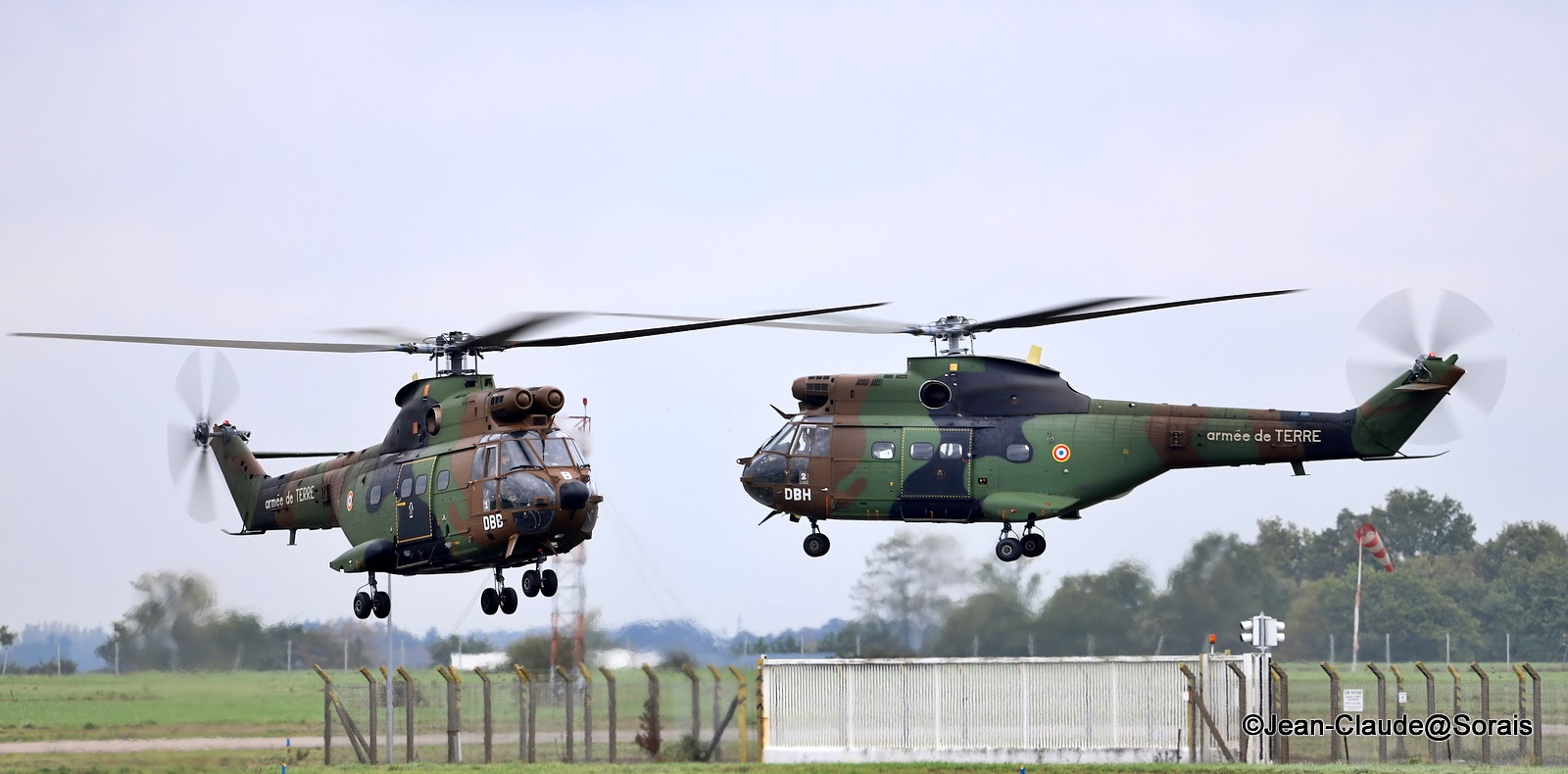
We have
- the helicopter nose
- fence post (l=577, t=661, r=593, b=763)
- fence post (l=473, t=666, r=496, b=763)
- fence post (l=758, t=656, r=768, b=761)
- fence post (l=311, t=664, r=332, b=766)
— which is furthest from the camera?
fence post (l=311, t=664, r=332, b=766)

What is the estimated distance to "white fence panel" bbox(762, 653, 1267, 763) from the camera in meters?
45.4

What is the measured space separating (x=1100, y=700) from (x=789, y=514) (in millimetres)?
7778

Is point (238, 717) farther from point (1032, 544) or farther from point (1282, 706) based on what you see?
point (1282, 706)

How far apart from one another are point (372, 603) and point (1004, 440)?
40.7 feet

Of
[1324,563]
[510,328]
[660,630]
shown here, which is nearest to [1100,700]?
[660,630]

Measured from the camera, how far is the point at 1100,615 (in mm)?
52969

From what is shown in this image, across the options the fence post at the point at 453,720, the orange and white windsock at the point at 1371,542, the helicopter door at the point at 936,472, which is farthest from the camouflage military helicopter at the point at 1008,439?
the orange and white windsock at the point at 1371,542

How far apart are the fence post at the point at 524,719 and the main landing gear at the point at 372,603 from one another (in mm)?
6166

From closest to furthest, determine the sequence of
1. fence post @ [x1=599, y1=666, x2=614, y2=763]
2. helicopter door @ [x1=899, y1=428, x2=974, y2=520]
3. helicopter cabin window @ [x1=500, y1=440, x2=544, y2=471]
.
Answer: helicopter cabin window @ [x1=500, y1=440, x2=544, y2=471] < helicopter door @ [x1=899, y1=428, x2=974, y2=520] < fence post @ [x1=599, y1=666, x2=614, y2=763]

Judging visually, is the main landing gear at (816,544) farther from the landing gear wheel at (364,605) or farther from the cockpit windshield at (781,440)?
the landing gear wheel at (364,605)

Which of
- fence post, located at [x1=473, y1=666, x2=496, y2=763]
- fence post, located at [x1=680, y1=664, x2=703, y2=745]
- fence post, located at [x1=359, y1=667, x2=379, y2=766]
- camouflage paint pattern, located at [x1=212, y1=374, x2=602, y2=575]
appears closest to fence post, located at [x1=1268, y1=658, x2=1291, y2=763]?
fence post, located at [x1=680, y1=664, x2=703, y2=745]

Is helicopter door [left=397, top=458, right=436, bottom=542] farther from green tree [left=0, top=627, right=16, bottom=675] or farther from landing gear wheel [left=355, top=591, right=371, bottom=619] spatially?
green tree [left=0, top=627, right=16, bottom=675]

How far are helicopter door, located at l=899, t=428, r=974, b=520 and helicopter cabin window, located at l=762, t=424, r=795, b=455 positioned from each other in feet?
8.15

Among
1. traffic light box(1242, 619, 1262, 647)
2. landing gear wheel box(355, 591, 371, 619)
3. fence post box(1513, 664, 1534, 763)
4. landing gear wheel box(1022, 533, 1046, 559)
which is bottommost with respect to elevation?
fence post box(1513, 664, 1534, 763)
